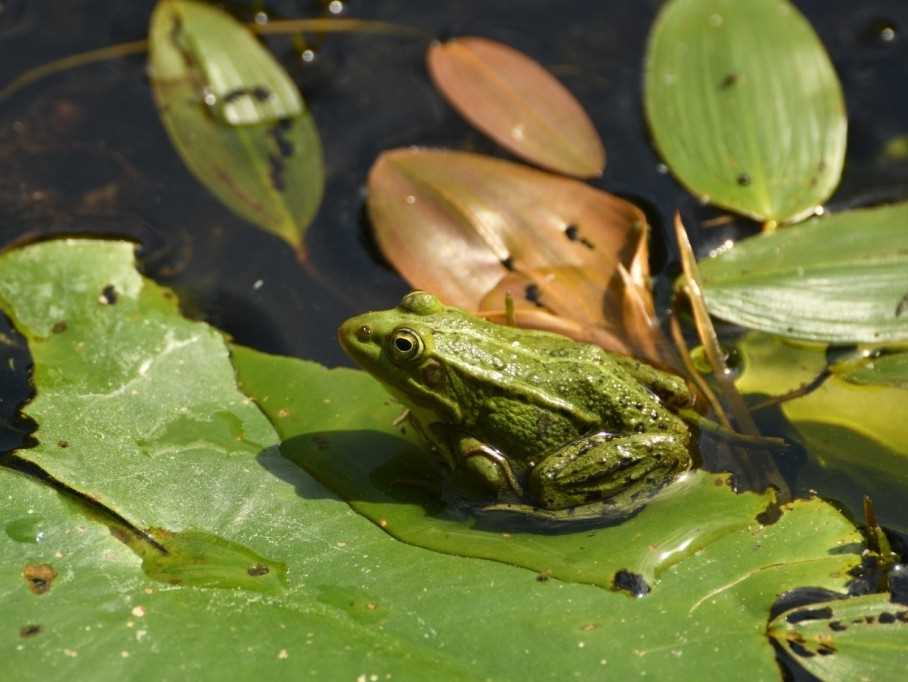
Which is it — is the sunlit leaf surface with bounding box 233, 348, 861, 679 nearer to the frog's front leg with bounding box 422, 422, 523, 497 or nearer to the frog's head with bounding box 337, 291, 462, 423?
the frog's front leg with bounding box 422, 422, 523, 497

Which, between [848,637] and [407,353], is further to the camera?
[407,353]

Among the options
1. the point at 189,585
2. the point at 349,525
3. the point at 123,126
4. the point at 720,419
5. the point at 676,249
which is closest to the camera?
the point at 189,585

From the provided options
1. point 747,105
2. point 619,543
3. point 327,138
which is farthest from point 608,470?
point 327,138

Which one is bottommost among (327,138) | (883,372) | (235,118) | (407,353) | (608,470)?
(608,470)

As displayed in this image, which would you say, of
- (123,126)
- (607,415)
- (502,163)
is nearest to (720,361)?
(607,415)

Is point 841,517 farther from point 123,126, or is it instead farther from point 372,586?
point 123,126

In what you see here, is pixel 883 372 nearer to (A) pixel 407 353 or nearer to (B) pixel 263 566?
(A) pixel 407 353

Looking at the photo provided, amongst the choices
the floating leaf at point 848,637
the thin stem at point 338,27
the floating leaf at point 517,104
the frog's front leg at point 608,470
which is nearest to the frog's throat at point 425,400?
the frog's front leg at point 608,470
